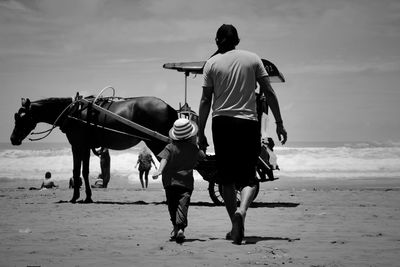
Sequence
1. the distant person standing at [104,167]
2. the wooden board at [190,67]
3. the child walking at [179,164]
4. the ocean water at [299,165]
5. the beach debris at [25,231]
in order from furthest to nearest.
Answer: the ocean water at [299,165] → the distant person standing at [104,167] → the wooden board at [190,67] → the beach debris at [25,231] → the child walking at [179,164]

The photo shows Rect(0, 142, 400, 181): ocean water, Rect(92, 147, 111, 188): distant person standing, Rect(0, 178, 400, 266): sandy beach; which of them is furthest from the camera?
Rect(0, 142, 400, 181): ocean water

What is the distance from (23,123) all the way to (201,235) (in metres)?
6.78

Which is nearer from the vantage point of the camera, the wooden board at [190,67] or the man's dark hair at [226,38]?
the man's dark hair at [226,38]

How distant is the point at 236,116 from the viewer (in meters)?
5.84

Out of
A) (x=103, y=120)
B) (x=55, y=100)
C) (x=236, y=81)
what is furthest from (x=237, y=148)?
(x=55, y=100)

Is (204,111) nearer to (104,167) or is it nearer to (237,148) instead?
(237,148)

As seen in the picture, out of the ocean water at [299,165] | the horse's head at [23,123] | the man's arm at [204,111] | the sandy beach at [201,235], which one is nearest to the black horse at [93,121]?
the horse's head at [23,123]

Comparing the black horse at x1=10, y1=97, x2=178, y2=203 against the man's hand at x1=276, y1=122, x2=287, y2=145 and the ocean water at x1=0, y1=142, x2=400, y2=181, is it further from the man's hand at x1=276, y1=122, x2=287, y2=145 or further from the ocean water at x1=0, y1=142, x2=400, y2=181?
the ocean water at x1=0, y1=142, x2=400, y2=181

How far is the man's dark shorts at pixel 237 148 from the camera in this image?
5.84m

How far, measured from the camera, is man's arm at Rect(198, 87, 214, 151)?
591cm

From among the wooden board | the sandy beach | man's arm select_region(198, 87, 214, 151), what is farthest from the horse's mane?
man's arm select_region(198, 87, 214, 151)

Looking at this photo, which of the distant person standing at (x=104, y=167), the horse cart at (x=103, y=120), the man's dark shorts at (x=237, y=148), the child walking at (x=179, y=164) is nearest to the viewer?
the man's dark shorts at (x=237, y=148)

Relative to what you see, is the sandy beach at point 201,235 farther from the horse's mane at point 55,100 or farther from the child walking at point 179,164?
the horse's mane at point 55,100

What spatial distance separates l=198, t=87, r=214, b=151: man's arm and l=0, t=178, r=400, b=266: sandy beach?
1.05 metres
